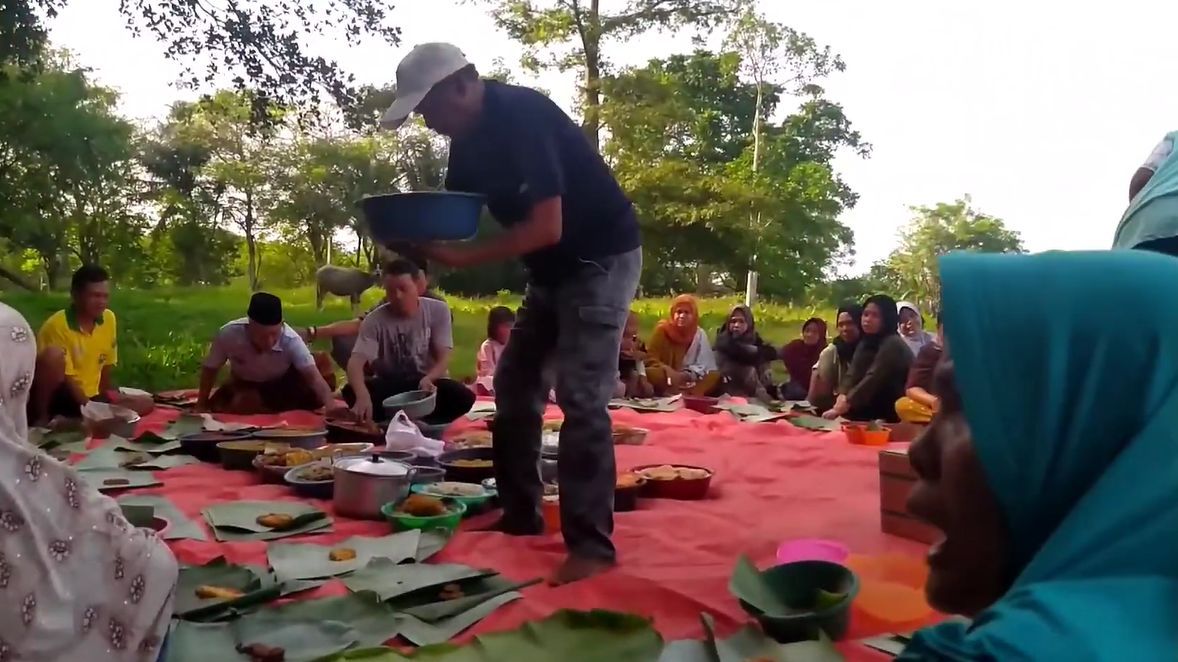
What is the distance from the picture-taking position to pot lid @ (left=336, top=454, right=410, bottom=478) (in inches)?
104

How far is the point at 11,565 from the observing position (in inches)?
50.5

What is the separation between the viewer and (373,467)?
2678 millimetres

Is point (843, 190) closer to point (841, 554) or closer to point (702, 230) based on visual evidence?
point (702, 230)

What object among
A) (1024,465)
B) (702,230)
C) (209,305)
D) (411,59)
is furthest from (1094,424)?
(702,230)

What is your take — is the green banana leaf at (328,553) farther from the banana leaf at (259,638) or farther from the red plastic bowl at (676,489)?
the red plastic bowl at (676,489)

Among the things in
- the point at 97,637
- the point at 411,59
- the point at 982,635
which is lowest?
the point at 97,637

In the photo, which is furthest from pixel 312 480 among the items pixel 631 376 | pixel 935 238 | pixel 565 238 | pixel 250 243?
pixel 935 238

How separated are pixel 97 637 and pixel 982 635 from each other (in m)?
1.24

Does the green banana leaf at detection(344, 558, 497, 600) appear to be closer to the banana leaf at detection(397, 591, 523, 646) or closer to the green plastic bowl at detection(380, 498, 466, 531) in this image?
the banana leaf at detection(397, 591, 523, 646)

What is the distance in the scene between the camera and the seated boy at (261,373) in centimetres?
454

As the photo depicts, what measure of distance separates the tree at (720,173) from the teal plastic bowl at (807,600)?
602 cm

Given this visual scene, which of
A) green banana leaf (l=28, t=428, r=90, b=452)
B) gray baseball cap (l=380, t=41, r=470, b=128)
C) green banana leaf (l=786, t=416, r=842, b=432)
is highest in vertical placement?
gray baseball cap (l=380, t=41, r=470, b=128)

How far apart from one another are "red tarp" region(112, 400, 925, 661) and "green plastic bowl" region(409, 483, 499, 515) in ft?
0.52

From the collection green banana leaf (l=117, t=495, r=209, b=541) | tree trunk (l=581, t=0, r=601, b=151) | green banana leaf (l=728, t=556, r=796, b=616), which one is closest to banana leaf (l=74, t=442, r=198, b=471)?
green banana leaf (l=117, t=495, r=209, b=541)
